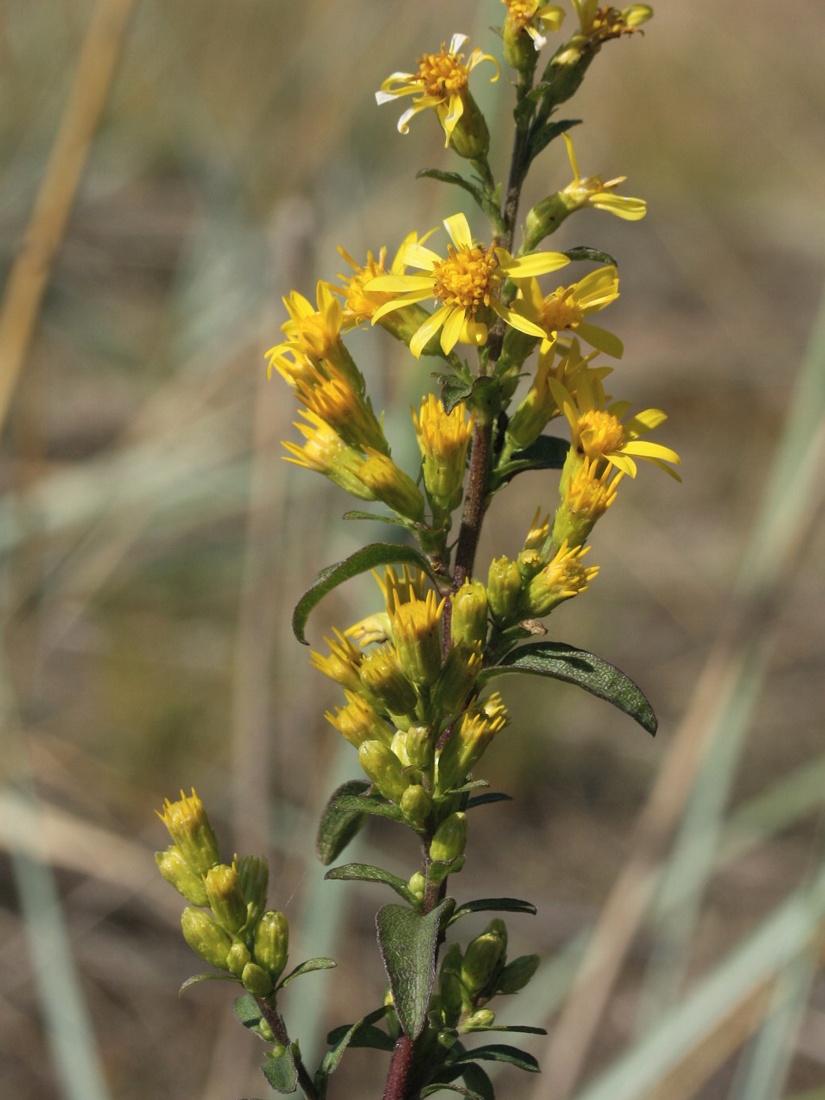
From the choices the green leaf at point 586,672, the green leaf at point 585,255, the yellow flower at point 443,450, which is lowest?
the green leaf at point 586,672

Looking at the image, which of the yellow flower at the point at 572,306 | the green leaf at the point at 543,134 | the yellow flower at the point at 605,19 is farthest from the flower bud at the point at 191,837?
the yellow flower at the point at 605,19

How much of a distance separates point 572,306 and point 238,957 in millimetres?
700

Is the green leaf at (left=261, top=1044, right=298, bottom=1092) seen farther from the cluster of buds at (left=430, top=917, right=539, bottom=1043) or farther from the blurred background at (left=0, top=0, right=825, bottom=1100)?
the blurred background at (left=0, top=0, right=825, bottom=1100)

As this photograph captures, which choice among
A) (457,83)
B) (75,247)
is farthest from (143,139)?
(457,83)

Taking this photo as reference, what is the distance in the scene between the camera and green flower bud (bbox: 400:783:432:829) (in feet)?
2.96

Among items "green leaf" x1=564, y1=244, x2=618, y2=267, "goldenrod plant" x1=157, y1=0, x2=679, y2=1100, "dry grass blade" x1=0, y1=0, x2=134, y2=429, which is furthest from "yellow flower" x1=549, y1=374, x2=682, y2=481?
"dry grass blade" x1=0, y1=0, x2=134, y2=429

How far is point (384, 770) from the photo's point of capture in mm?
957

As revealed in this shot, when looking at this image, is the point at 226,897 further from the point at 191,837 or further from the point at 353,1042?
the point at 353,1042

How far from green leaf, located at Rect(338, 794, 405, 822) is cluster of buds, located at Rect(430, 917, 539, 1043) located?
15 centimetres

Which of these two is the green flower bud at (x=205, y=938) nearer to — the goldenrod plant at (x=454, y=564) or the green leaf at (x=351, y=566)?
the goldenrod plant at (x=454, y=564)

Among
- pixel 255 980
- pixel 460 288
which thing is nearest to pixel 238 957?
pixel 255 980

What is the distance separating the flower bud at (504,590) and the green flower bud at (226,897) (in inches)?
14.5

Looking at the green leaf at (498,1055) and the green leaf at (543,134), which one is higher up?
the green leaf at (543,134)

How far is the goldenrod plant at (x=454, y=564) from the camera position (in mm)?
907
